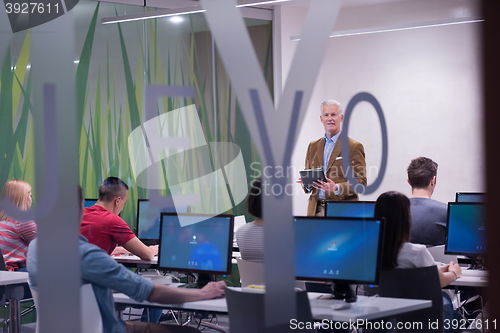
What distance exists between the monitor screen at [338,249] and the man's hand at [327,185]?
0.15 metres

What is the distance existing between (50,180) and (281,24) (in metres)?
5.66

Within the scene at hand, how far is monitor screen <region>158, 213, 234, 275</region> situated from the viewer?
11.2 ft

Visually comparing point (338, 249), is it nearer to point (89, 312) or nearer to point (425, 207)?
point (89, 312)

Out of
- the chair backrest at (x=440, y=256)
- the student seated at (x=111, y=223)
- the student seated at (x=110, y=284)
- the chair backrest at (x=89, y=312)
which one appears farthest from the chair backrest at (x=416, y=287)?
the student seated at (x=111, y=223)

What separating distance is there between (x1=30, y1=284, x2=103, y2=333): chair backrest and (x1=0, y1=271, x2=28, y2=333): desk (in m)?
1.47

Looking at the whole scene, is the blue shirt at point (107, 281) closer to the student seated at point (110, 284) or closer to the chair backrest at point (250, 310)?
the student seated at point (110, 284)

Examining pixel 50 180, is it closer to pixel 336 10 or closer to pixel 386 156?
pixel 336 10

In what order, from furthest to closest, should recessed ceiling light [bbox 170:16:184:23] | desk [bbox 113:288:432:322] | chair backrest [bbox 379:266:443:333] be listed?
recessed ceiling light [bbox 170:16:184:23] < chair backrest [bbox 379:266:443:333] < desk [bbox 113:288:432:322]

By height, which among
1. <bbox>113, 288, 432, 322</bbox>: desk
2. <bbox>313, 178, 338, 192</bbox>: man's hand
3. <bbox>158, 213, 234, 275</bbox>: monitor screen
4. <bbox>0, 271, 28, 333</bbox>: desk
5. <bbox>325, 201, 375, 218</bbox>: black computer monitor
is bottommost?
<bbox>0, 271, 28, 333</bbox>: desk

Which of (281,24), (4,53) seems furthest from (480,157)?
(281,24)

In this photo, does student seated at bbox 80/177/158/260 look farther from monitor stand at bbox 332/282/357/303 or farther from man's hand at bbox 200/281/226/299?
monitor stand at bbox 332/282/357/303

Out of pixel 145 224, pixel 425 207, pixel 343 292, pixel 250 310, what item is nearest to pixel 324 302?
pixel 343 292

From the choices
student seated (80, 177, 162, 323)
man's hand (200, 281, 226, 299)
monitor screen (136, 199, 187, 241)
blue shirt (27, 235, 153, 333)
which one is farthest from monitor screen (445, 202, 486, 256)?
monitor screen (136, 199, 187, 241)

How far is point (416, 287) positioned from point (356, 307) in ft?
1.43
